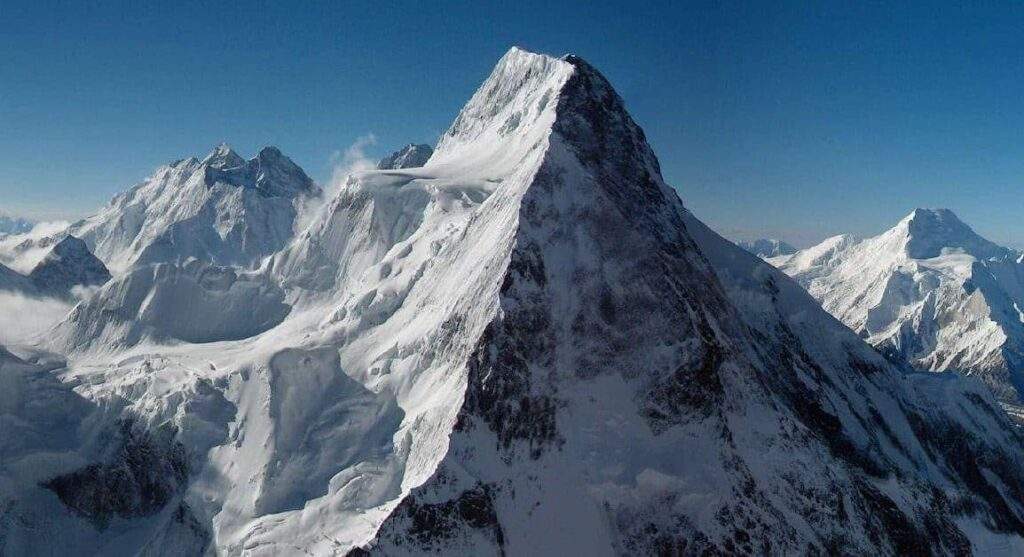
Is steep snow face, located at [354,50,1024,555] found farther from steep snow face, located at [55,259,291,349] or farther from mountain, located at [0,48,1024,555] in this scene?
steep snow face, located at [55,259,291,349]

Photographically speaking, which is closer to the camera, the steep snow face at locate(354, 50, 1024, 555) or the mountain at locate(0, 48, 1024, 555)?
the steep snow face at locate(354, 50, 1024, 555)

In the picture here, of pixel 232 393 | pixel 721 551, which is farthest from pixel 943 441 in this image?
pixel 232 393

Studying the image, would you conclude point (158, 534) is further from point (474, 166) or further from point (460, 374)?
point (474, 166)

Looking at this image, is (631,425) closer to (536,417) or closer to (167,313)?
(536,417)

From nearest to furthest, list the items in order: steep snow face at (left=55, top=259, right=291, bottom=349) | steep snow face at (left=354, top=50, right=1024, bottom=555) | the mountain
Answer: steep snow face at (left=354, top=50, right=1024, bottom=555) < the mountain < steep snow face at (left=55, top=259, right=291, bottom=349)

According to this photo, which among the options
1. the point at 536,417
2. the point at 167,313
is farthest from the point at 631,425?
the point at 167,313

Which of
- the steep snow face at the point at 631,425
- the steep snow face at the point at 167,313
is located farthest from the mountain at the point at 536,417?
the steep snow face at the point at 167,313

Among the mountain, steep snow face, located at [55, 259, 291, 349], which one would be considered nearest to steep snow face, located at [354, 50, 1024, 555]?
the mountain

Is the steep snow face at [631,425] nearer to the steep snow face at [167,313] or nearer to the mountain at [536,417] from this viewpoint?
the mountain at [536,417]
